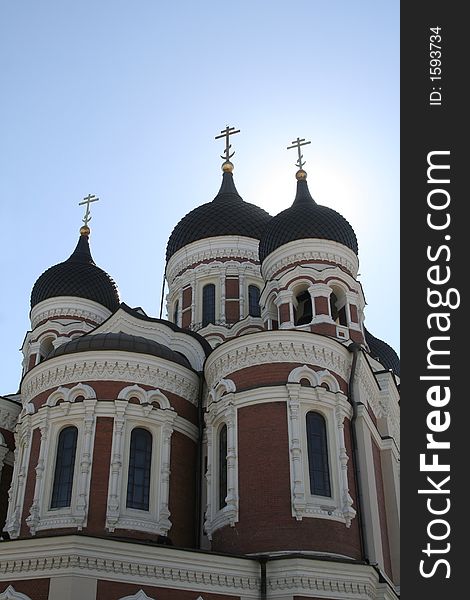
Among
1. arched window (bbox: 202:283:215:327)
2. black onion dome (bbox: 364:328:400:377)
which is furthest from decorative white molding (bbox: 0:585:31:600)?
black onion dome (bbox: 364:328:400:377)

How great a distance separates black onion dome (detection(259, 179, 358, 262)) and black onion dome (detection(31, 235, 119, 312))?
20.8ft

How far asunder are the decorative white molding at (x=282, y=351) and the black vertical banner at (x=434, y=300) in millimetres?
8662

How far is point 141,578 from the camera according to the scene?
43.4 ft

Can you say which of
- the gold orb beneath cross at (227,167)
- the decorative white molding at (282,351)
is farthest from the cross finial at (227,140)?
the decorative white molding at (282,351)

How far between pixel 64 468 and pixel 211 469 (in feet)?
9.84

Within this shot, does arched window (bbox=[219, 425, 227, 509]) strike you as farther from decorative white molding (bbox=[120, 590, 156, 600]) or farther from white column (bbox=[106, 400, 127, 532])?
decorative white molding (bbox=[120, 590, 156, 600])

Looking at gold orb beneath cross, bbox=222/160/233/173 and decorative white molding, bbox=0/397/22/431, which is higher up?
gold orb beneath cross, bbox=222/160/233/173

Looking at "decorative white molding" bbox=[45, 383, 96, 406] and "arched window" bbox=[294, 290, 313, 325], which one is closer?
"decorative white molding" bbox=[45, 383, 96, 406]

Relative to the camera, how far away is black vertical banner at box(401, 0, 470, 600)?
6926 millimetres

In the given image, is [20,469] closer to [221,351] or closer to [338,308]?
[221,351]

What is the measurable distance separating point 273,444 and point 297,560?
2.45 meters

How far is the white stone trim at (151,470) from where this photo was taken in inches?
610

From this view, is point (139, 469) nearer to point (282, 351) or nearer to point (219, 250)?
point (282, 351)

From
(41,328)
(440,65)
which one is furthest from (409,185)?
(41,328)
